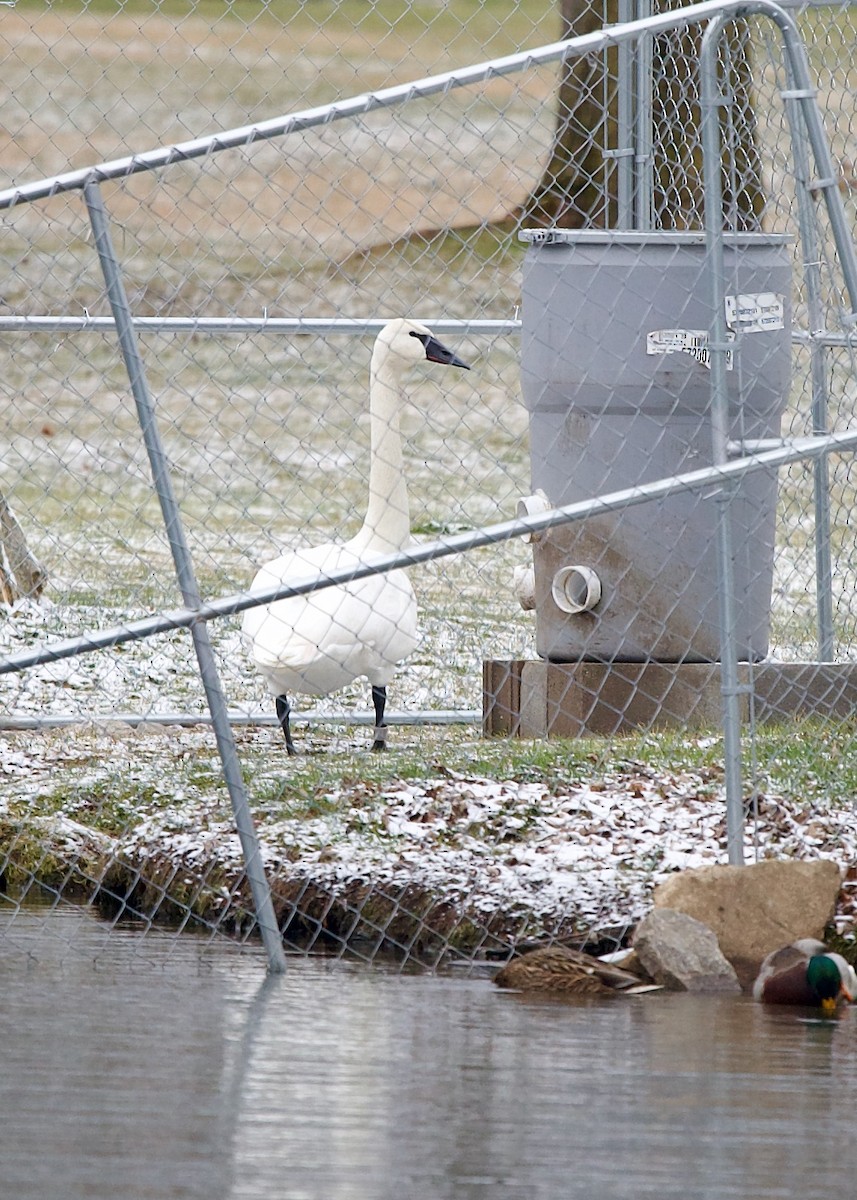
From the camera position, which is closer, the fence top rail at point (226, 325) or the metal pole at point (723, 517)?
the metal pole at point (723, 517)

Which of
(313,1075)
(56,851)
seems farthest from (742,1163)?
(56,851)

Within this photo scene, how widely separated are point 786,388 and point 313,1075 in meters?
3.95

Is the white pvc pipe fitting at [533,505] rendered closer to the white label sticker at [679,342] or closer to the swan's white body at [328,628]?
the swan's white body at [328,628]

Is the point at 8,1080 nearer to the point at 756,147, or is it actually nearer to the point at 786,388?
the point at 786,388

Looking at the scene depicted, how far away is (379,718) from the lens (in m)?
8.21

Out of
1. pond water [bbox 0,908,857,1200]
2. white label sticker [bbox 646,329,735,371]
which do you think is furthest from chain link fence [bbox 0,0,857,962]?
pond water [bbox 0,908,857,1200]

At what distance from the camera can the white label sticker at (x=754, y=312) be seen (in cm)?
641

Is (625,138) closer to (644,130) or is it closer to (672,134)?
(644,130)

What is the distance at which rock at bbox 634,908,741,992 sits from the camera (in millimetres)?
5586

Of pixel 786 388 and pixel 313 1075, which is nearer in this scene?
pixel 313 1075

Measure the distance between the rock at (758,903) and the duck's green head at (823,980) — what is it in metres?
0.34

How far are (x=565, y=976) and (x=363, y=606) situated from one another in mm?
2370

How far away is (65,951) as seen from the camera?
5.93 m

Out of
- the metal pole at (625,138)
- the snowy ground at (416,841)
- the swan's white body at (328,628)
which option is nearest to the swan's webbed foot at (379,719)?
the swan's white body at (328,628)
